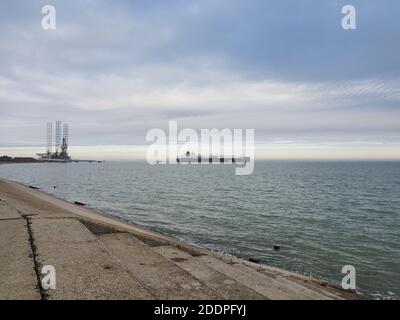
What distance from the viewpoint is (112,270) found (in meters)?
6.81

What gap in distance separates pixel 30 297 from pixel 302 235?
1936 cm

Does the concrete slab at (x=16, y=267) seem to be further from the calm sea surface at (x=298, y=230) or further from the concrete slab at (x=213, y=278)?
the calm sea surface at (x=298, y=230)

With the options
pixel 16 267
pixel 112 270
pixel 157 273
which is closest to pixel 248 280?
pixel 157 273

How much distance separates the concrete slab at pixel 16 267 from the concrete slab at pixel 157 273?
2.00m

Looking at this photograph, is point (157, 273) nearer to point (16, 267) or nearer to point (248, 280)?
point (16, 267)

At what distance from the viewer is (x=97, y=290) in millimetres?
5820

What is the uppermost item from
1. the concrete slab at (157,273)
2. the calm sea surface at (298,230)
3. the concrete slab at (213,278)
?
the concrete slab at (157,273)

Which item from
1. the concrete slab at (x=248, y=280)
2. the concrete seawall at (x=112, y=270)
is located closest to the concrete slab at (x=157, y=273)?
the concrete seawall at (x=112, y=270)

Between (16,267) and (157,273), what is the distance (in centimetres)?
282

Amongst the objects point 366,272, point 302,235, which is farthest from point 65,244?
point 302,235

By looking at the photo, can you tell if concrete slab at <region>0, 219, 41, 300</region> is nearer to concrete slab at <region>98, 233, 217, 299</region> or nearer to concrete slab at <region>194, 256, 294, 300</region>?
concrete slab at <region>98, 233, 217, 299</region>

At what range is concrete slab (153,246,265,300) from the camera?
677 centimetres

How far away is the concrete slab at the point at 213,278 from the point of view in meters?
6.77

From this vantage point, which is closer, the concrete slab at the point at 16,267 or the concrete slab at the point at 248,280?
the concrete slab at the point at 16,267
